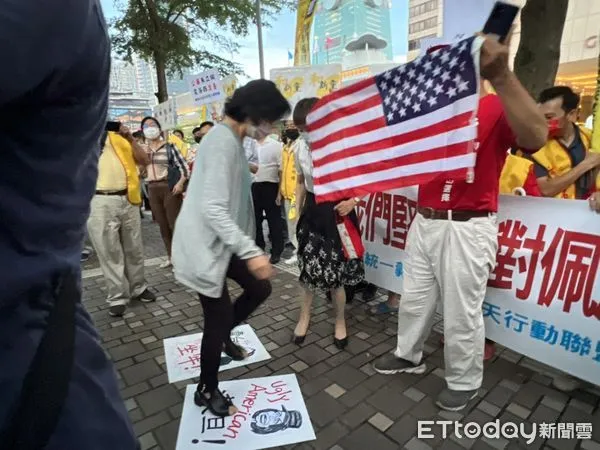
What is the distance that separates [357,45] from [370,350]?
13.7 m

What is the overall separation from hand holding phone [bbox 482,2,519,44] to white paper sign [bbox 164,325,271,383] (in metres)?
2.55

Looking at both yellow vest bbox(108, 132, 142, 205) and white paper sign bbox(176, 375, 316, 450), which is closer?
white paper sign bbox(176, 375, 316, 450)

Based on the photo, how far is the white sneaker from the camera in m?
2.53

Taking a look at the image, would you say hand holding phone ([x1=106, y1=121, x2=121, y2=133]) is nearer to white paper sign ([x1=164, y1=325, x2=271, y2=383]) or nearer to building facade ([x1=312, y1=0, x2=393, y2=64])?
white paper sign ([x1=164, y1=325, x2=271, y2=383])

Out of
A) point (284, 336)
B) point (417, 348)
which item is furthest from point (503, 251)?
point (284, 336)

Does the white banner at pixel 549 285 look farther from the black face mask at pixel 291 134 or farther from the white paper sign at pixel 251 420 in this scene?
the black face mask at pixel 291 134

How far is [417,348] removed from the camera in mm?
2711

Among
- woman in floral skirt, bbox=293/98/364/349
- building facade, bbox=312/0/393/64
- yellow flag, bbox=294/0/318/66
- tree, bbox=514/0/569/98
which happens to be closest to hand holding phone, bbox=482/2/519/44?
woman in floral skirt, bbox=293/98/364/349

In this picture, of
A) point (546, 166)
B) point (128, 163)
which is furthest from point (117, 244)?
point (546, 166)

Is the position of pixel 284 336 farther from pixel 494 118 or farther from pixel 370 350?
pixel 494 118

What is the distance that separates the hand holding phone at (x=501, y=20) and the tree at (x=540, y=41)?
126 inches

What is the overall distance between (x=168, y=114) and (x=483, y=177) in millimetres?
8605

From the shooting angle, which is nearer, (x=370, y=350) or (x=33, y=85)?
(x=33, y=85)

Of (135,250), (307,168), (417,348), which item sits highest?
(307,168)
